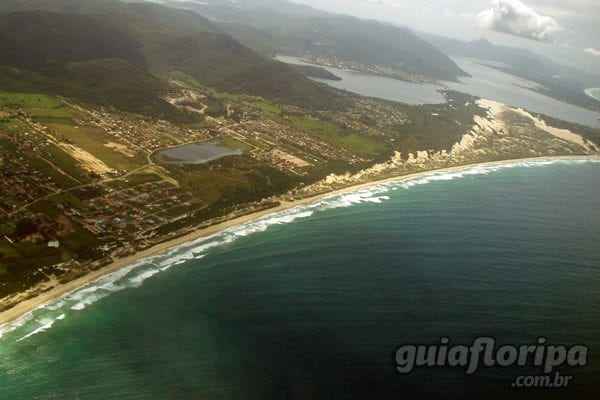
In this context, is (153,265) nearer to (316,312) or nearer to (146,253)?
(146,253)

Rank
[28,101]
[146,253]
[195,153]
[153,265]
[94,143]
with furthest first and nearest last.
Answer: [28,101] < [195,153] < [94,143] < [146,253] < [153,265]

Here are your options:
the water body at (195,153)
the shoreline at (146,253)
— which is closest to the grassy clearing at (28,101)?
the water body at (195,153)

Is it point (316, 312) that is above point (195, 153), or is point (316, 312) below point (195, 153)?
below

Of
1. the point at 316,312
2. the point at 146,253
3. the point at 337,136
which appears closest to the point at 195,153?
the point at 146,253

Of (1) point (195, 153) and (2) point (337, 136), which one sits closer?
(1) point (195, 153)

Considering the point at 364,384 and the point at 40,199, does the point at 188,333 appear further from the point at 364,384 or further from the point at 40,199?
the point at 40,199

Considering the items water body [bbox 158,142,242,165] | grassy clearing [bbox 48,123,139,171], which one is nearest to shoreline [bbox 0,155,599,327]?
water body [bbox 158,142,242,165]

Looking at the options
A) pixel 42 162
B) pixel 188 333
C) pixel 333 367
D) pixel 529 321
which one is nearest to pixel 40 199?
pixel 42 162

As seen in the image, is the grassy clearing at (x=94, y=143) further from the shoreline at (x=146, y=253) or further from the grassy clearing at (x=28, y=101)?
the shoreline at (x=146, y=253)
